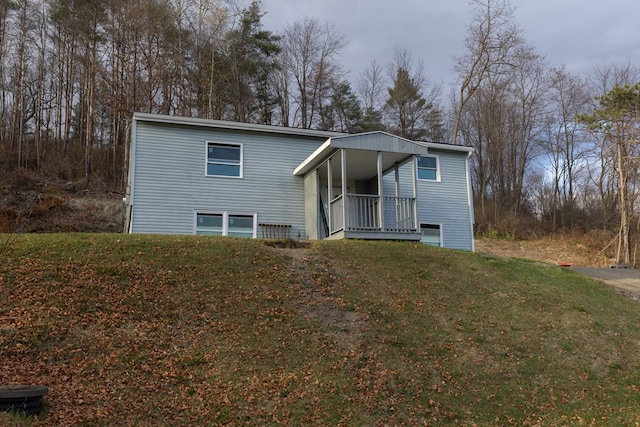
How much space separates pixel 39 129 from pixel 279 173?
63.3 ft

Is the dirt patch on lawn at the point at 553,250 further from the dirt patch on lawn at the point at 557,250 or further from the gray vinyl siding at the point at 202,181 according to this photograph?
the gray vinyl siding at the point at 202,181

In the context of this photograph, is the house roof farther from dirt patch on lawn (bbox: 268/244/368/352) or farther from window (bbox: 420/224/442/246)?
dirt patch on lawn (bbox: 268/244/368/352)

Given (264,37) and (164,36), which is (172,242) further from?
(264,37)

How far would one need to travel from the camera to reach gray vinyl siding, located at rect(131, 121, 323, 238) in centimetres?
1426

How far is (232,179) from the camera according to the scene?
15.1 metres

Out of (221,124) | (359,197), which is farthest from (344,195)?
(221,124)

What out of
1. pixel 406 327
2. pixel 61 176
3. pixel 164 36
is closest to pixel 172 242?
pixel 406 327

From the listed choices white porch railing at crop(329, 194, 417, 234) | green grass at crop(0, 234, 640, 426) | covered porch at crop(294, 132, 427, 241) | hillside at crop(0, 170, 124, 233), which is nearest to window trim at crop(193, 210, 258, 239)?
covered porch at crop(294, 132, 427, 241)

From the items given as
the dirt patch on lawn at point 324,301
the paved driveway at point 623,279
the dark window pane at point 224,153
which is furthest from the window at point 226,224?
the paved driveway at point 623,279

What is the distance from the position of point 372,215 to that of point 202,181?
16.5ft

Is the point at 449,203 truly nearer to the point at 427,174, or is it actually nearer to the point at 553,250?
the point at 427,174

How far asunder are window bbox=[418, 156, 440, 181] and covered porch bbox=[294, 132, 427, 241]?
1.94m

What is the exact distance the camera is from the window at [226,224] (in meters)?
14.6

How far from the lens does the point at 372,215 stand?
45.6 feet
